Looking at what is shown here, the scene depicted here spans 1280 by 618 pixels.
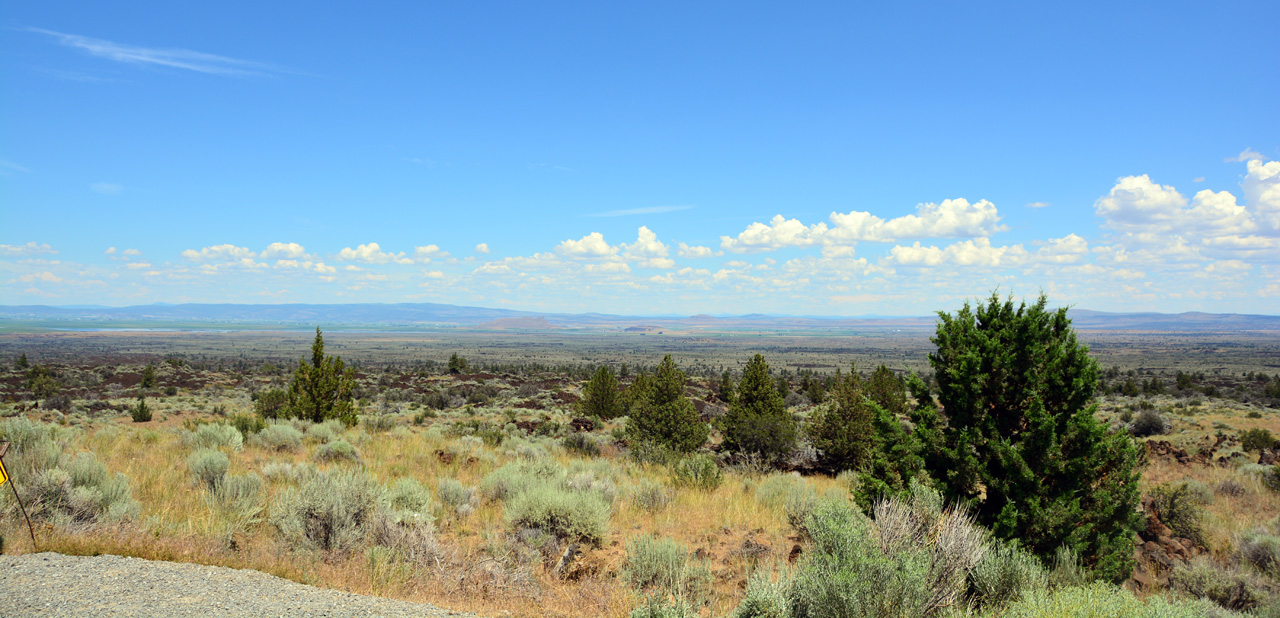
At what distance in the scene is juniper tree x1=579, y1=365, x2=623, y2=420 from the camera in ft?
96.6

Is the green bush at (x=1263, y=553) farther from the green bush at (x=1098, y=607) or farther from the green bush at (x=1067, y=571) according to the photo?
the green bush at (x=1098, y=607)

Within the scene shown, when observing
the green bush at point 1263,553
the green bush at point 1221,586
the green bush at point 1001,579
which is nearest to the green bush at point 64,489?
the green bush at point 1001,579

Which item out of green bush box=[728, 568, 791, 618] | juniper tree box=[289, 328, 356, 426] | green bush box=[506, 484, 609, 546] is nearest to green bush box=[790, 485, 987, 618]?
green bush box=[728, 568, 791, 618]

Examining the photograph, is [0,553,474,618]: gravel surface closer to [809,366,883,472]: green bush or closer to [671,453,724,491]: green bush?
[671,453,724,491]: green bush

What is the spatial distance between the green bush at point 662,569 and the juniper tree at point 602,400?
23104 mm

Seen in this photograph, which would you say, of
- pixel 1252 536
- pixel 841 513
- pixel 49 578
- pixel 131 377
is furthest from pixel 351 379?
pixel 131 377

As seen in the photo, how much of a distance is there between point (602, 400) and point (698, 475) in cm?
1847

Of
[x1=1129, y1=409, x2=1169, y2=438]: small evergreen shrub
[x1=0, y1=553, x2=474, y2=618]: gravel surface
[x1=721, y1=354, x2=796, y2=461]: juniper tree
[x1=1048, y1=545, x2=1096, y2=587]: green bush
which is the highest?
[x1=0, y1=553, x2=474, y2=618]: gravel surface

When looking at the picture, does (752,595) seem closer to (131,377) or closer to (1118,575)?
(1118,575)

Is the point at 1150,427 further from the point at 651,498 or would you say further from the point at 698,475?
the point at 651,498

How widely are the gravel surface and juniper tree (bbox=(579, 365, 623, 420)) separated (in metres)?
24.3

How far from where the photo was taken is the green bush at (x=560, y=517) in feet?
23.5

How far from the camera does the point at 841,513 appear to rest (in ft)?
16.0

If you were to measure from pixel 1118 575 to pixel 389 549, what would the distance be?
725 centimetres
